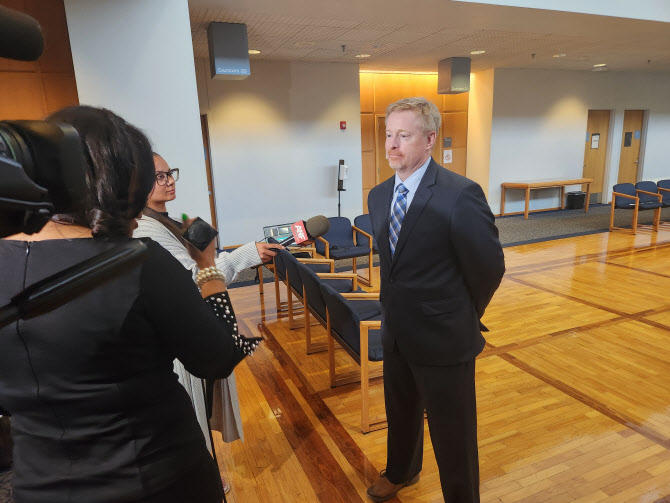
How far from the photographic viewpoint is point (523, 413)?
264cm

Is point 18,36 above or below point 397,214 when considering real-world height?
above

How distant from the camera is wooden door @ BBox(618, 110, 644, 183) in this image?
11297mm

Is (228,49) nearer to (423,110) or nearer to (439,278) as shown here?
(423,110)

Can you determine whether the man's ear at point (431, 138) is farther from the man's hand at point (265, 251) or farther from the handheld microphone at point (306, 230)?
the man's hand at point (265, 251)

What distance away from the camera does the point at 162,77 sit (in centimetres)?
366

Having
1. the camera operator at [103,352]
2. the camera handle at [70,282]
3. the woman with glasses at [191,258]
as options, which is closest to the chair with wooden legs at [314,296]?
the woman with glasses at [191,258]

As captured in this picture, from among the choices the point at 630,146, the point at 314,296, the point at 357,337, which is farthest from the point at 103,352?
the point at 630,146

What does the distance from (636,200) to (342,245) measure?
5.48 meters

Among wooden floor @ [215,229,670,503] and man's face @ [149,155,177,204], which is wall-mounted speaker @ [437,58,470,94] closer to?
wooden floor @ [215,229,670,503]

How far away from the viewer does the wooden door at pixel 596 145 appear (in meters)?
10.9

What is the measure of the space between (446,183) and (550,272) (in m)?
4.78

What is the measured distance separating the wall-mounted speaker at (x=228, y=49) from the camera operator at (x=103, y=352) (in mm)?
4791

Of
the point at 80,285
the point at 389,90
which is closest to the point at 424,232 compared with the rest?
the point at 80,285

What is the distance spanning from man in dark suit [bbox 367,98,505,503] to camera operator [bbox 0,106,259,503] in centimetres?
93
